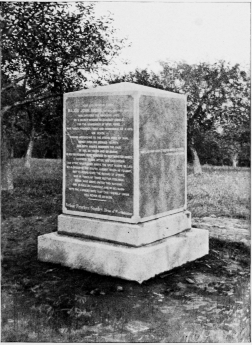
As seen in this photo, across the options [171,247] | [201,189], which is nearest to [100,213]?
[171,247]

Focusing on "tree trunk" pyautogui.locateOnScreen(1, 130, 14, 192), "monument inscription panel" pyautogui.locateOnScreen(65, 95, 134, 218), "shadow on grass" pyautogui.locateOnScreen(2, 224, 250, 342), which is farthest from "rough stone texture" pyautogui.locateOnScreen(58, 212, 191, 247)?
"tree trunk" pyautogui.locateOnScreen(1, 130, 14, 192)

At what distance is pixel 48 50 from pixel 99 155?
6.55ft

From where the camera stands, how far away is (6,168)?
723 cm

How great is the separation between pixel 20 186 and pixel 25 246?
112cm

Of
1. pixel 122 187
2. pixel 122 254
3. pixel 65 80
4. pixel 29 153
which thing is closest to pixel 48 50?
pixel 65 80

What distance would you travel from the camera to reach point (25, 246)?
6730 millimetres

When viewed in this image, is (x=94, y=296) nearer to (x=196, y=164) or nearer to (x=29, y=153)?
(x=29, y=153)

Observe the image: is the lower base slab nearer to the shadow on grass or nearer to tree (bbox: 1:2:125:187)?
the shadow on grass

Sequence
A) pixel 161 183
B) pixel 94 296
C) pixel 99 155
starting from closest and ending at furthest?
1. pixel 94 296
2. pixel 99 155
3. pixel 161 183

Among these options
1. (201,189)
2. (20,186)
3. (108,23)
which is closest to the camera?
(108,23)

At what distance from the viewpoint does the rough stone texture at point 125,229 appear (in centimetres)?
578

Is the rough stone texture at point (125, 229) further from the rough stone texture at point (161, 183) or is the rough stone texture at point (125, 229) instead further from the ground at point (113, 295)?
the ground at point (113, 295)

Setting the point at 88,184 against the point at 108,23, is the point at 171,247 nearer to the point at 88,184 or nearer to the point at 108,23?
the point at 88,184

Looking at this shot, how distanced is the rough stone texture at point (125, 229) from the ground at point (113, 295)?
0.48 m
